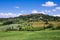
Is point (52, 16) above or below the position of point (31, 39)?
above

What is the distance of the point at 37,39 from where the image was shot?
2198 cm

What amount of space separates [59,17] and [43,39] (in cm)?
4010

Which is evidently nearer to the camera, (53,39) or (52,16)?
(53,39)

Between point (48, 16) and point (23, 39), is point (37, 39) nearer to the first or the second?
point (23, 39)

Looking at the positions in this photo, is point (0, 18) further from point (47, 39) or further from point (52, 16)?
point (47, 39)

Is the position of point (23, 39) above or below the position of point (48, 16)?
below

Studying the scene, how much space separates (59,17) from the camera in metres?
60.5

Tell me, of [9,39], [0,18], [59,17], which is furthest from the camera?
→ [0,18]

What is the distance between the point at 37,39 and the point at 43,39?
2.98 ft

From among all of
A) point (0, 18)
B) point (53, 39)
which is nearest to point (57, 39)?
point (53, 39)

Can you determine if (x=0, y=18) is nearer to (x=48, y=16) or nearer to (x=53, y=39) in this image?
(x=48, y=16)

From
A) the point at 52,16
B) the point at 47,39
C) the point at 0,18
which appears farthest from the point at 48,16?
the point at 47,39

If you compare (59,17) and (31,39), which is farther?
(59,17)

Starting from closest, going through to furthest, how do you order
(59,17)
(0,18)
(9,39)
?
(9,39) → (59,17) → (0,18)
